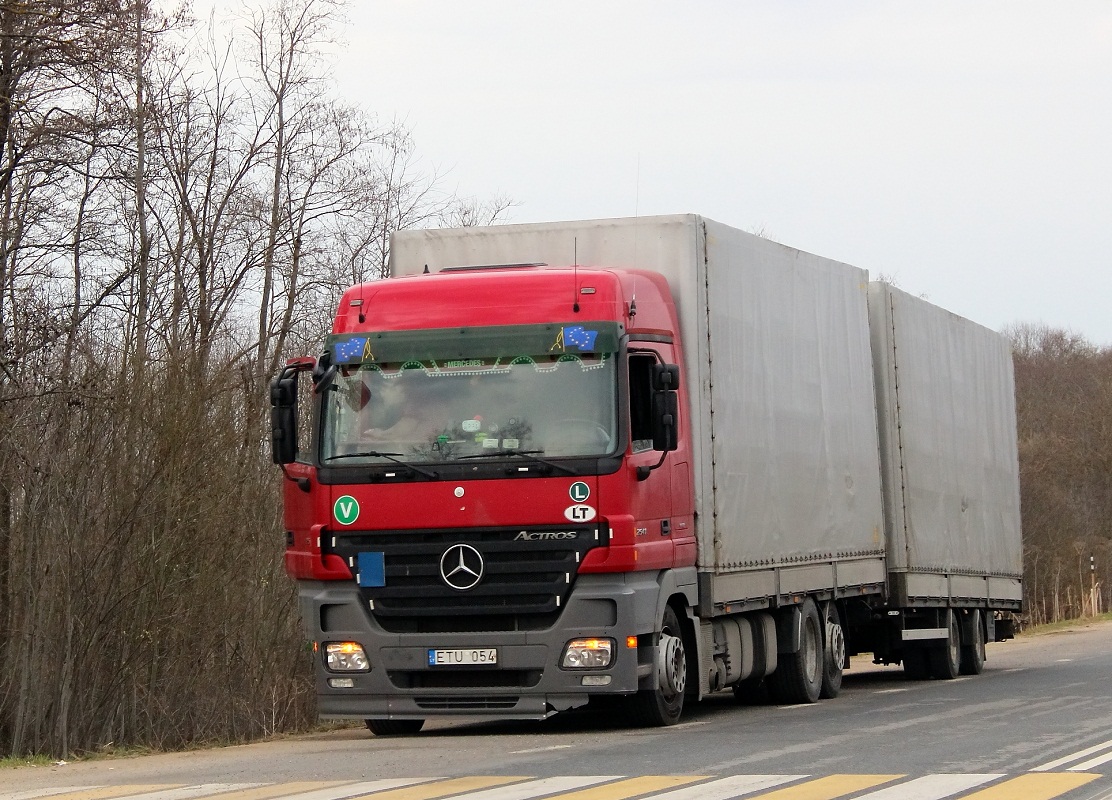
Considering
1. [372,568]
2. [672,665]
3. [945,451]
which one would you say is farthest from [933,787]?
[945,451]

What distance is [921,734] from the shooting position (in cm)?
1222

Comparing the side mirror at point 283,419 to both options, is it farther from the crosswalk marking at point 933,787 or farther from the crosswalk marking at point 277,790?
the crosswalk marking at point 933,787

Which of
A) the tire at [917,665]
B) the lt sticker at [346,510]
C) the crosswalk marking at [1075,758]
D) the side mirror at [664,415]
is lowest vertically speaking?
the crosswalk marking at [1075,758]

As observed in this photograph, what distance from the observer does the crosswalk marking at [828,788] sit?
8.80 m

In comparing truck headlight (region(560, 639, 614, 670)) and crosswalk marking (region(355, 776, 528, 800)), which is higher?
truck headlight (region(560, 639, 614, 670))

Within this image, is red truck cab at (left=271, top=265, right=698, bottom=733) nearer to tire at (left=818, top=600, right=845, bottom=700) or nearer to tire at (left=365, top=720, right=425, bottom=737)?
tire at (left=365, top=720, right=425, bottom=737)

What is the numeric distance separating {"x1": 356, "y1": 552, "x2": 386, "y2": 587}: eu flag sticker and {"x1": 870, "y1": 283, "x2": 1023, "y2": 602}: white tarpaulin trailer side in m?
7.52

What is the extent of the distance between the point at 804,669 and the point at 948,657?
17.4 feet

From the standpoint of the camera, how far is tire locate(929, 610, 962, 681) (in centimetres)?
2083

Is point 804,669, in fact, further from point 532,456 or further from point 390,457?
point 390,457

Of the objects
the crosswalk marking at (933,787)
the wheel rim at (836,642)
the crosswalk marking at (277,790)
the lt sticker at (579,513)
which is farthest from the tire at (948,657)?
the crosswalk marking at (277,790)

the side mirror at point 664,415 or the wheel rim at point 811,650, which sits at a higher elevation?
the side mirror at point 664,415

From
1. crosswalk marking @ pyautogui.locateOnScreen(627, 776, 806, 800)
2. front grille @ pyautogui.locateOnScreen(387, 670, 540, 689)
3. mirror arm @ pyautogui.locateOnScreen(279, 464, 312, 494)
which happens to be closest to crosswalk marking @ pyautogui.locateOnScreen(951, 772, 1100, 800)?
crosswalk marking @ pyautogui.locateOnScreen(627, 776, 806, 800)

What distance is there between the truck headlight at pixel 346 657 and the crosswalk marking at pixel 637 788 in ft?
8.81
